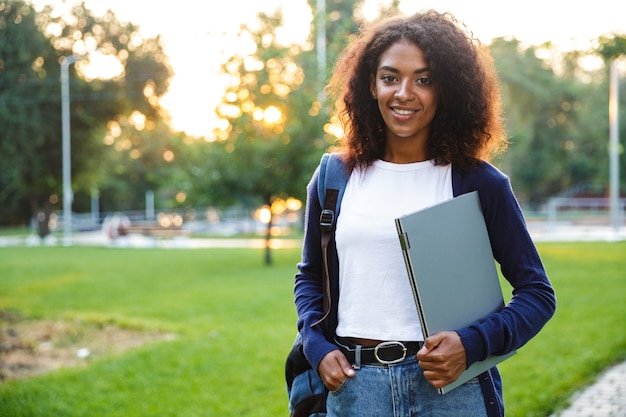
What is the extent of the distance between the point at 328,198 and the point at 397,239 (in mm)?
282

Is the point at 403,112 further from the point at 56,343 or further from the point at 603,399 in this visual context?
the point at 56,343

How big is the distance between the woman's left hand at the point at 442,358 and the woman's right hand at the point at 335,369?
233 mm

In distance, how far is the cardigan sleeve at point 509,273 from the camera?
1.88m

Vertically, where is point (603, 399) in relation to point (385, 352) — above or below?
below

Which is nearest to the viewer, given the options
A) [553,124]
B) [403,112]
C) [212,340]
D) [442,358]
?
[442,358]

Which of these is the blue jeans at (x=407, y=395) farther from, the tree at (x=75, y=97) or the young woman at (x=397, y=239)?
the tree at (x=75, y=97)

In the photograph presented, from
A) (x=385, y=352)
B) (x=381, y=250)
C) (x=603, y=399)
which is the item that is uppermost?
(x=381, y=250)

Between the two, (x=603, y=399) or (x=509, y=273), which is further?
(x=603, y=399)

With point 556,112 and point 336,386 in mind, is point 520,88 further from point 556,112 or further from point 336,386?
point 336,386

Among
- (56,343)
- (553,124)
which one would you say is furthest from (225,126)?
(553,124)

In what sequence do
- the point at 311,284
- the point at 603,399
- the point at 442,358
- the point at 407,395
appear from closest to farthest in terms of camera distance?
the point at 442,358 < the point at 407,395 < the point at 311,284 < the point at 603,399

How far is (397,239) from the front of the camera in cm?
197

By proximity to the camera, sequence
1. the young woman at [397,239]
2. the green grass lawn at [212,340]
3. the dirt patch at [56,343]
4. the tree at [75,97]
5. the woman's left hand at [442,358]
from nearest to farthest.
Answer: the woman's left hand at [442,358] < the young woman at [397,239] < the green grass lawn at [212,340] < the dirt patch at [56,343] < the tree at [75,97]

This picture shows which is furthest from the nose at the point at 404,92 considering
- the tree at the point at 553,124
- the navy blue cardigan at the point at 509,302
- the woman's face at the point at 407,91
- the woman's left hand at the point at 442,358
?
the tree at the point at 553,124
